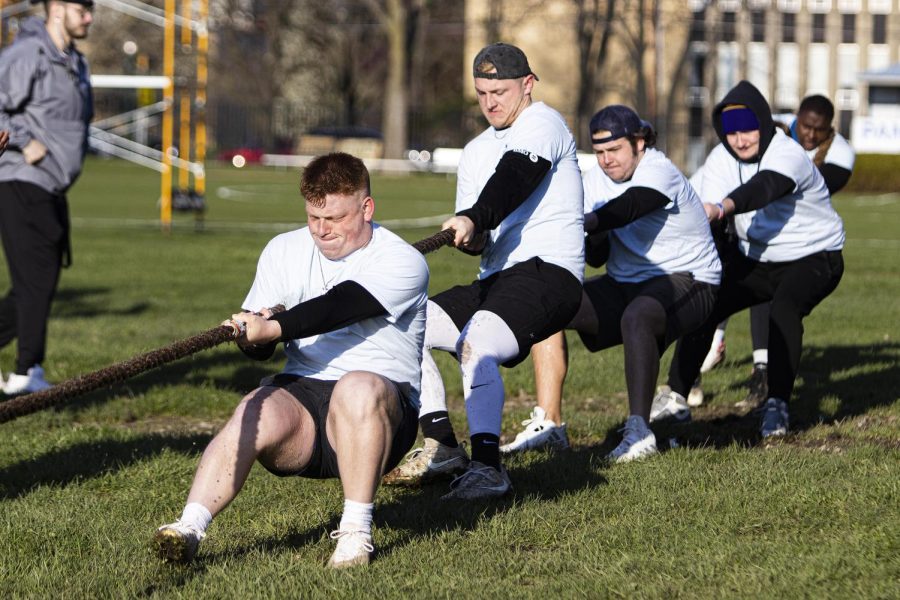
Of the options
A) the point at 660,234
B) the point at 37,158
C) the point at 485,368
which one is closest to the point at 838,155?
the point at 660,234

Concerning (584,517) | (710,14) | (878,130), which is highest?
(710,14)

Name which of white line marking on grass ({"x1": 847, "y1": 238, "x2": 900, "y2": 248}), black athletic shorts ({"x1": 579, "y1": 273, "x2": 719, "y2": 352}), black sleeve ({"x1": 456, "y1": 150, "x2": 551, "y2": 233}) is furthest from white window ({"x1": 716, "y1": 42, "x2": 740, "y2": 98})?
black sleeve ({"x1": 456, "y1": 150, "x2": 551, "y2": 233})

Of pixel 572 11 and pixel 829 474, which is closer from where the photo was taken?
pixel 829 474

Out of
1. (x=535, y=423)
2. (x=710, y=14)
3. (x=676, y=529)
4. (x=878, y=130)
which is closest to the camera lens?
(x=676, y=529)

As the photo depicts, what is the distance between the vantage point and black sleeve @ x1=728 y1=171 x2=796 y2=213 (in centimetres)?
723

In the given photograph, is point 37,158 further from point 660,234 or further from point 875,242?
point 875,242

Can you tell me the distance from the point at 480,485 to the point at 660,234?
6.67ft

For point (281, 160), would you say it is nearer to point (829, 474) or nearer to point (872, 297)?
point (872, 297)

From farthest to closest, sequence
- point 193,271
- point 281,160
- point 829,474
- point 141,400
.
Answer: point 281,160 → point 193,271 → point 141,400 → point 829,474

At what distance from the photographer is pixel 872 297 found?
1503 centimetres

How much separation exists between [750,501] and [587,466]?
1047mm

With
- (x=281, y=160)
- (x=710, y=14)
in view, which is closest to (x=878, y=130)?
(x=710, y=14)

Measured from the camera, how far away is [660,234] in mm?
7148

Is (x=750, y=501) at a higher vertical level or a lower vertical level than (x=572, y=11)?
lower
